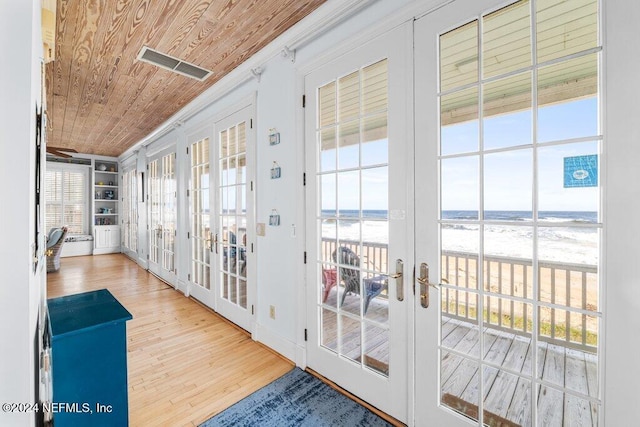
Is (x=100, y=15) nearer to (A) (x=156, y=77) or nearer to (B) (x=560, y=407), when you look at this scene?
(A) (x=156, y=77)

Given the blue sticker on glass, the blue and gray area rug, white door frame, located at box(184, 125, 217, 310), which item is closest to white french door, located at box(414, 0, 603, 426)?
the blue sticker on glass

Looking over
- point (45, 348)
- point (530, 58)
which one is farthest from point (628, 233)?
point (45, 348)

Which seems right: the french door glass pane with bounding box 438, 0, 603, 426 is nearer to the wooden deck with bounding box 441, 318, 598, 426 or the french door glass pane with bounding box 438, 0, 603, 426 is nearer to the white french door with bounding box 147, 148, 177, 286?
the wooden deck with bounding box 441, 318, 598, 426

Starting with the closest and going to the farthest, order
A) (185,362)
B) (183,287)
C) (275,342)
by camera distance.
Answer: (185,362), (275,342), (183,287)

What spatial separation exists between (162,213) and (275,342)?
3.67 meters

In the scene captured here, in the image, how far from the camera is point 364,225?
189cm

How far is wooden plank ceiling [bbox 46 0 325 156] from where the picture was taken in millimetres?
1954

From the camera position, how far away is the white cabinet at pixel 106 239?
7.38m

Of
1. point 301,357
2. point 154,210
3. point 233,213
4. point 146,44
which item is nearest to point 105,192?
point 154,210

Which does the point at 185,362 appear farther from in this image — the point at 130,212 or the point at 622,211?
the point at 130,212

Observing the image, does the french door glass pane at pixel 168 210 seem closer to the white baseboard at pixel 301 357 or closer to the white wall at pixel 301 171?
the white wall at pixel 301 171

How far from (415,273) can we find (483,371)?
1.87 feet

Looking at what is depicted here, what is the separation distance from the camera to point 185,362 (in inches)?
93.4

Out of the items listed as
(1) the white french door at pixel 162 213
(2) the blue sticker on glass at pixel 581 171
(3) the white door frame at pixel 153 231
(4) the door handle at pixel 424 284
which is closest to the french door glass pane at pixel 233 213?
(3) the white door frame at pixel 153 231
